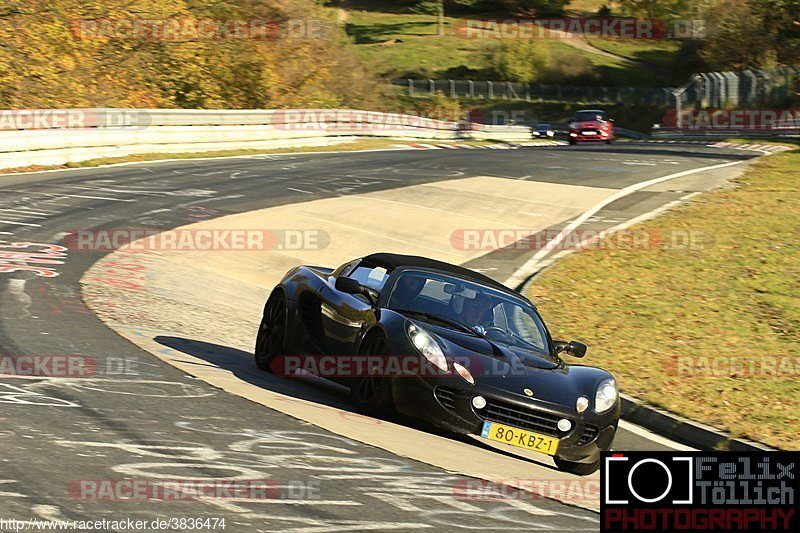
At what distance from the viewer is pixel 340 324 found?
923cm

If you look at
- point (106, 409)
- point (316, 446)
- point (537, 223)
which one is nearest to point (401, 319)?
point (316, 446)

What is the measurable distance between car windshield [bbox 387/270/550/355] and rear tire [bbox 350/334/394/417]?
0.46 meters

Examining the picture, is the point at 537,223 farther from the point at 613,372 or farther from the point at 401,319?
the point at 401,319

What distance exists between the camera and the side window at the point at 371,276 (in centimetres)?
938

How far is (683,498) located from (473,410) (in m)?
2.16

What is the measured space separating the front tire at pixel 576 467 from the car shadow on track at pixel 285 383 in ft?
0.40

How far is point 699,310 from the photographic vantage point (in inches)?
595

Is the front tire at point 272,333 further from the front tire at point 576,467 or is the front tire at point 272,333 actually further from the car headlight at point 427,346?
the front tire at point 576,467

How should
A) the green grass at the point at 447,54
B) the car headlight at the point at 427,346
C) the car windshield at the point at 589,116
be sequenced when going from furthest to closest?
1. the green grass at the point at 447,54
2. the car windshield at the point at 589,116
3. the car headlight at the point at 427,346

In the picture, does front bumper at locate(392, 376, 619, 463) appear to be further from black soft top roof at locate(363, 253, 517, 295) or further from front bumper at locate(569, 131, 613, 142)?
front bumper at locate(569, 131, 613, 142)
